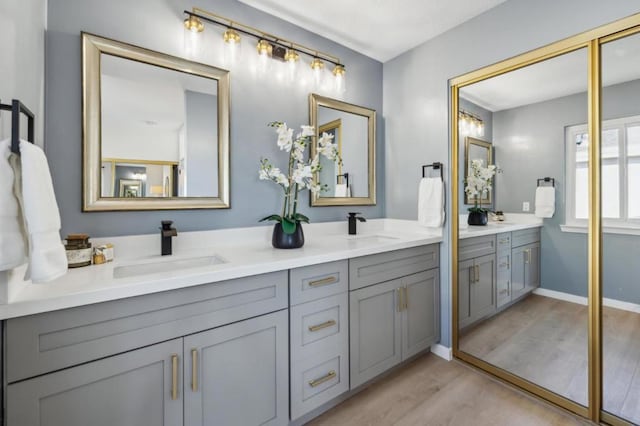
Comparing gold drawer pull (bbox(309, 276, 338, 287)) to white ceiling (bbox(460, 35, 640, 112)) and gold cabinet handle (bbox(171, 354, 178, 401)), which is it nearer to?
gold cabinet handle (bbox(171, 354, 178, 401))

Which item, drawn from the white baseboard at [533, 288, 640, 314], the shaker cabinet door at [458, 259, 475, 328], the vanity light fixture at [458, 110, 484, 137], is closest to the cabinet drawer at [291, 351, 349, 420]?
the shaker cabinet door at [458, 259, 475, 328]

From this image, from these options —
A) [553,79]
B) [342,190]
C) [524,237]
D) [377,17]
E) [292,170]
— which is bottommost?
[524,237]

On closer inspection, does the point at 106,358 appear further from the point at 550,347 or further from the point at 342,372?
the point at 550,347

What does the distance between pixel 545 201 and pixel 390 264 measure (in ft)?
3.36

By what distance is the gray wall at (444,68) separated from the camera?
1626 mm

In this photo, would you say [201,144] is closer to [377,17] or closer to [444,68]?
[377,17]

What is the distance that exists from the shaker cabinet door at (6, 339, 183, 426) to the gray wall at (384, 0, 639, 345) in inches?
76.6

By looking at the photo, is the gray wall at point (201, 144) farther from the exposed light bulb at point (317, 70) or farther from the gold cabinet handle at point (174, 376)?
the gold cabinet handle at point (174, 376)

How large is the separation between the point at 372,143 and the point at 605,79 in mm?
1504

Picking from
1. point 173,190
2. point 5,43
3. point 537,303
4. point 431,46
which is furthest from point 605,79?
point 5,43

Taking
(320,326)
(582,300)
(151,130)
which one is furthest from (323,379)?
(151,130)

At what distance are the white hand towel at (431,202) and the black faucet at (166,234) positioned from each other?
1.79 m

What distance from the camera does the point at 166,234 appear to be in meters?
1.52

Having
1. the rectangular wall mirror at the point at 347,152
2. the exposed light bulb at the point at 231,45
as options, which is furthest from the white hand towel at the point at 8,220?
the rectangular wall mirror at the point at 347,152
